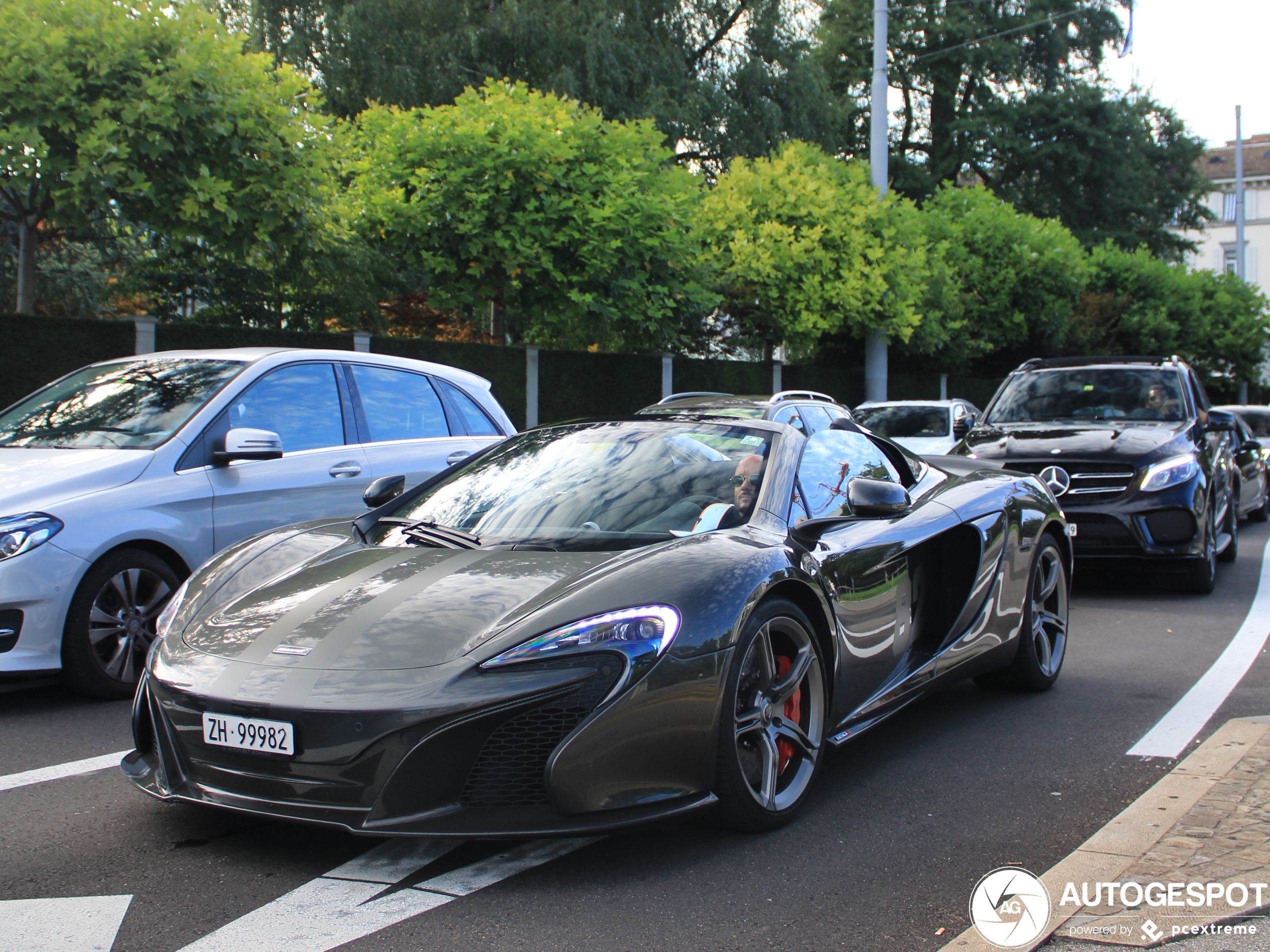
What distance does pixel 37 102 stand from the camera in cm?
1155

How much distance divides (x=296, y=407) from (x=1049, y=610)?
4.04 meters

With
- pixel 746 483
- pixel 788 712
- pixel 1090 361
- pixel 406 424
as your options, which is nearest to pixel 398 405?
pixel 406 424

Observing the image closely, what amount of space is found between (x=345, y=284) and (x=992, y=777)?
46.8 ft

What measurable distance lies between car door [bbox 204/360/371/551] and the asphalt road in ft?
4.01

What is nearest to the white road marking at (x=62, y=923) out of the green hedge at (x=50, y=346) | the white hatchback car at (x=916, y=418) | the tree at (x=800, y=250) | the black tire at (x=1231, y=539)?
the green hedge at (x=50, y=346)

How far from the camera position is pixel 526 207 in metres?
17.8

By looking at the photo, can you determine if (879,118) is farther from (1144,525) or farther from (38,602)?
(38,602)

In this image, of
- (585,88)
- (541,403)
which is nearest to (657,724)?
(541,403)

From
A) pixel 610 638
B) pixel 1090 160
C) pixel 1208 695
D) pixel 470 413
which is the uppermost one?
pixel 1090 160

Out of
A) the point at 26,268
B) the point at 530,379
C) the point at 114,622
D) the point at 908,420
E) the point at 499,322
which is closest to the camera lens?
the point at 114,622

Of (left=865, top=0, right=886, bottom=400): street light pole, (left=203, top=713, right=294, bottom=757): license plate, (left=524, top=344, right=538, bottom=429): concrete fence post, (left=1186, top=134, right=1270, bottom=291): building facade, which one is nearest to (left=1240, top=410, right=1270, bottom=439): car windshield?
(left=865, top=0, right=886, bottom=400): street light pole

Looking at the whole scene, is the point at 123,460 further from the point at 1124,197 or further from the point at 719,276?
the point at 1124,197

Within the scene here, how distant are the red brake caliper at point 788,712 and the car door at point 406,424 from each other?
352 cm

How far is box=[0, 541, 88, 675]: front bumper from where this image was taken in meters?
5.26
